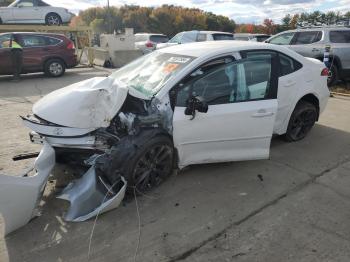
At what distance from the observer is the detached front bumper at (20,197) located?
298 cm

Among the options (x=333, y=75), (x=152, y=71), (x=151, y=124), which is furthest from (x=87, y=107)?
(x=333, y=75)

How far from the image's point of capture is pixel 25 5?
1608 centimetres

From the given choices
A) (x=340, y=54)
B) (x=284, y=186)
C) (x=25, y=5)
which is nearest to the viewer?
(x=284, y=186)

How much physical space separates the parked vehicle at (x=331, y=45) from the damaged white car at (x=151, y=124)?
6.56 metres

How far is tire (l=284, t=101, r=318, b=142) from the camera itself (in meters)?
5.03

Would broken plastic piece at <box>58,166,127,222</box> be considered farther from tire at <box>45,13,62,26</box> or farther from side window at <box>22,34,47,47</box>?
tire at <box>45,13,62,26</box>

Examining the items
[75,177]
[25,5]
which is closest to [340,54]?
[75,177]

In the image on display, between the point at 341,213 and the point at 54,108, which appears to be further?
the point at 54,108

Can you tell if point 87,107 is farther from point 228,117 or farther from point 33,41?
point 33,41

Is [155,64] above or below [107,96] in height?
above

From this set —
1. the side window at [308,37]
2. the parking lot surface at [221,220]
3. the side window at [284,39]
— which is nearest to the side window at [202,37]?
the side window at [284,39]

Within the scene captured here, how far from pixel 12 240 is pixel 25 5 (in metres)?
15.9

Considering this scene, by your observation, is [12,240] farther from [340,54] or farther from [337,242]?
[340,54]

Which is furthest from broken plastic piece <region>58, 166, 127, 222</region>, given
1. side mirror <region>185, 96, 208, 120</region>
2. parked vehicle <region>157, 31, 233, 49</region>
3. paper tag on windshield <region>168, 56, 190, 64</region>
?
parked vehicle <region>157, 31, 233, 49</region>
